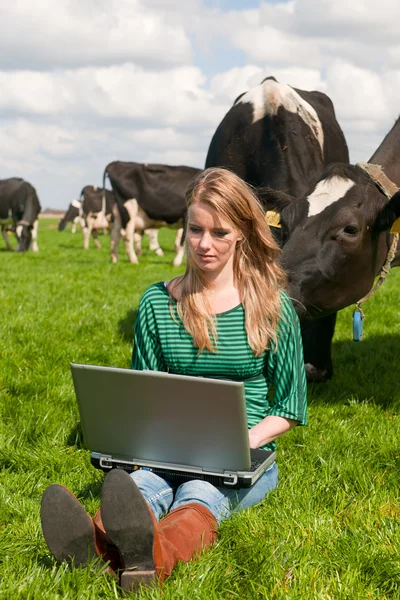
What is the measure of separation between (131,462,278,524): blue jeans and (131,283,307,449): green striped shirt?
0.34 meters

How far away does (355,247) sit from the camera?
14.9 feet

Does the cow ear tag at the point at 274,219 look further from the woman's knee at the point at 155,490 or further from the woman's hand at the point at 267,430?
the woman's knee at the point at 155,490

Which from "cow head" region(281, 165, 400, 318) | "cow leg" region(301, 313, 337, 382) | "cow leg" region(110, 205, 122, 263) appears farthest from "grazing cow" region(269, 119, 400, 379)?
"cow leg" region(110, 205, 122, 263)

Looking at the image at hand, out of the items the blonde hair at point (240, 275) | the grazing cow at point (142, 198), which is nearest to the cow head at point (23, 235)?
the grazing cow at point (142, 198)

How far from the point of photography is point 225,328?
10.1 feet

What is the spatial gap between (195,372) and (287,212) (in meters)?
1.92

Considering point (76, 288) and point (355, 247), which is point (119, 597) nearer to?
point (355, 247)

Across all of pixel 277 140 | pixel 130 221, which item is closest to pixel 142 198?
pixel 130 221

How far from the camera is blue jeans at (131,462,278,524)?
9.17 ft

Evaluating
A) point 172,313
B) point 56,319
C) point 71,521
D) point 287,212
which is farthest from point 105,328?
point 71,521

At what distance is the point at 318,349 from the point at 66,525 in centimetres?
344

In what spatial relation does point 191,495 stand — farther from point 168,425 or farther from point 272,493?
point 272,493

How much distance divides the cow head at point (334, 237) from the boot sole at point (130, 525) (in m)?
2.35

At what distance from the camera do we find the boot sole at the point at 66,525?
2.39 meters
